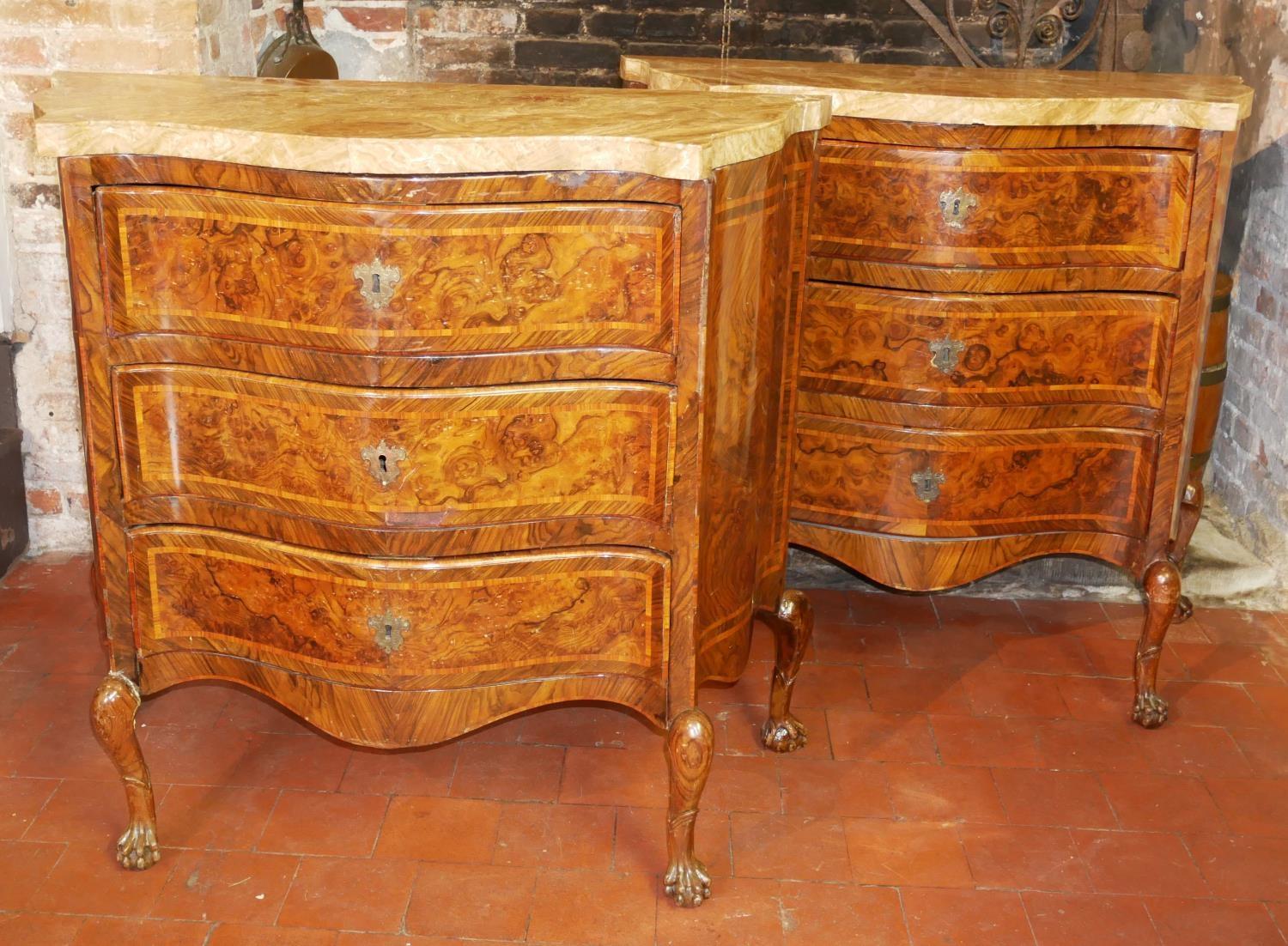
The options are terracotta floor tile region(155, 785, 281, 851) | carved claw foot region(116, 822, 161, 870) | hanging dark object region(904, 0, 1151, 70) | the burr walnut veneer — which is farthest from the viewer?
hanging dark object region(904, 0, 1151, 70)

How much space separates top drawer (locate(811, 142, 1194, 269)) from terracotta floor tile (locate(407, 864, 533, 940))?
1447mm

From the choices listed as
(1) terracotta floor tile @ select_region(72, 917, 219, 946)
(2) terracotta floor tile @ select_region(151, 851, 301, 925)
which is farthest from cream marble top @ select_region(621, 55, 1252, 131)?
(1) terracotta floor tile @ select_region(72, 917, 219, 946)

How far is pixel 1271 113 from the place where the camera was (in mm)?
4031

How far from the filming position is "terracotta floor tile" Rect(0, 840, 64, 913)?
2.67 m

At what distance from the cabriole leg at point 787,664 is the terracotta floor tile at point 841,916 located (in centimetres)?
48

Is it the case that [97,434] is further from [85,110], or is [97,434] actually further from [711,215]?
[711,215]

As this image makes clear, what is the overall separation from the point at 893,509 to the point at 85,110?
177 cm

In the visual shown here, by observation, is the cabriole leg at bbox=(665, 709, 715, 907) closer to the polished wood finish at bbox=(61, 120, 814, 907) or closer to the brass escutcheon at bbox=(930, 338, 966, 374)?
the polished wood finish at bbox=(61, 120, 814, 907)

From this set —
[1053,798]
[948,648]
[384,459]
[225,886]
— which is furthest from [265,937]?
[948,648]

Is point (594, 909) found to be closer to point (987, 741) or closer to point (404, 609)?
point (404, 609)

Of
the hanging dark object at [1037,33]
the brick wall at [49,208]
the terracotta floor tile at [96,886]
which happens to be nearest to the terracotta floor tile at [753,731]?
the terracotta floor tile at [96,886]

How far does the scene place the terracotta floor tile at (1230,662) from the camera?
3.55 metres

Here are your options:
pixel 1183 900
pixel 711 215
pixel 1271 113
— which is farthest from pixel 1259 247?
pixel 711 215

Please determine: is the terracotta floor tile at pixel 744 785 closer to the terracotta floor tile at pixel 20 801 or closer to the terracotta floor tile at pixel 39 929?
the terracotta floor tile at pixel 39 929
